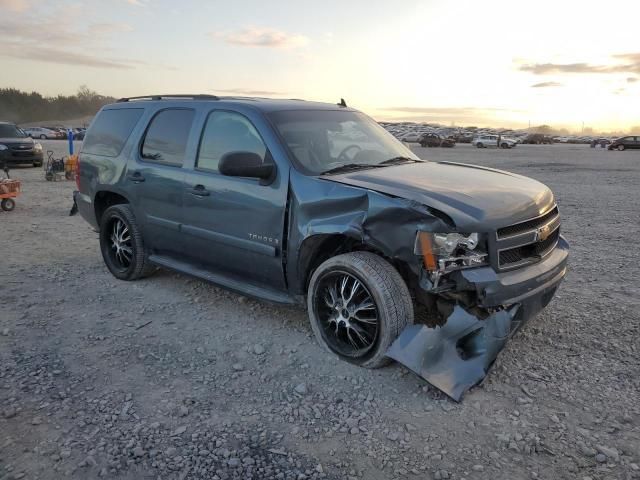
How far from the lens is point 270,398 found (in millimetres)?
3406

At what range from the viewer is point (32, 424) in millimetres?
3090

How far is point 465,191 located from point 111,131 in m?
3.96

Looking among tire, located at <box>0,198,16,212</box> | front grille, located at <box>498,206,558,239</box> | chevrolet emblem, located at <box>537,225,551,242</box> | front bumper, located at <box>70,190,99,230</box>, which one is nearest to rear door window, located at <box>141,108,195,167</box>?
front bumper, located at <box>70,190,99,230</box>

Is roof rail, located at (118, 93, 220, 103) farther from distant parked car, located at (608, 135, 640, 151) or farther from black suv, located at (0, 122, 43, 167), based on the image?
distant parked car, located at (608, 135, 640, 151)

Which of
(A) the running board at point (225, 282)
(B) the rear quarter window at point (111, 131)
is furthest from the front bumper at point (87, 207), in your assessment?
(A) the running board at point (225, 282)

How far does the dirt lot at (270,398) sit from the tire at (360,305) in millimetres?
165

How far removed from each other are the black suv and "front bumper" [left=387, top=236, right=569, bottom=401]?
17.7 meters

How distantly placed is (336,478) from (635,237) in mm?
6850

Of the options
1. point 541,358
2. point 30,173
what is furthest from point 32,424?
point 30,173

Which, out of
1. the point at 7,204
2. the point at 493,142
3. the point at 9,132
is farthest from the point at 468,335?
the point at 493,142

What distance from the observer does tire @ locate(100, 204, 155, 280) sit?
216 inches

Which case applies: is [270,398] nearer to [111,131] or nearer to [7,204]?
[111,131]

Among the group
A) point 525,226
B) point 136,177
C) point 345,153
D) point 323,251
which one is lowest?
point 323,251

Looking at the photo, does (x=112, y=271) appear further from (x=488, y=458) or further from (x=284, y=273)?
(x=488, y=458)
